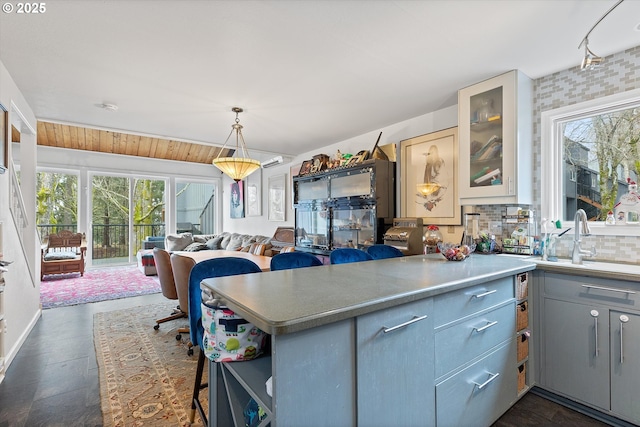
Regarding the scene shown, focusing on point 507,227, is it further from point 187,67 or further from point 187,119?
point 187,119

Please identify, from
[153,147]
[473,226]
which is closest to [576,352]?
[473,226]

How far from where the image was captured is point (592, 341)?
186 centimetres

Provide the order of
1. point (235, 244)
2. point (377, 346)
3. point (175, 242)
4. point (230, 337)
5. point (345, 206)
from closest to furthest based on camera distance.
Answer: point (377, 346) < point (230, 337) < point (345, 206) < point (235, 244) < point (175, 242)

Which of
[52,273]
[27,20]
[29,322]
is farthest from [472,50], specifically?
[52,273]

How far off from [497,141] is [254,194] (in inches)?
219

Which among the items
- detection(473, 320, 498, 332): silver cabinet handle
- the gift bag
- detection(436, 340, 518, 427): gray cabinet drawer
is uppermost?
the gift bag

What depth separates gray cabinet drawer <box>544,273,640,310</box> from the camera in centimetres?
173

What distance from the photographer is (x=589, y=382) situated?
187 centimetres

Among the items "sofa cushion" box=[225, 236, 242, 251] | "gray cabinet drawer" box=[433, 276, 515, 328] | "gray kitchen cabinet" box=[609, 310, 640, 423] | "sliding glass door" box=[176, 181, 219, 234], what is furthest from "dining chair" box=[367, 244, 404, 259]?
"sliding glass door" box=[176, 181, 219, 234]

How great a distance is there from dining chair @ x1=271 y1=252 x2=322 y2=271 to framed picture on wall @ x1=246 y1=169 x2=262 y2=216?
5046mm

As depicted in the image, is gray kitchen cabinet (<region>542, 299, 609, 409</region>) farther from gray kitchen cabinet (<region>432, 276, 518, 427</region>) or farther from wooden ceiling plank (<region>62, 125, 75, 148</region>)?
wooden ceiling plank (<region>62, 125, 75, 148</region>)

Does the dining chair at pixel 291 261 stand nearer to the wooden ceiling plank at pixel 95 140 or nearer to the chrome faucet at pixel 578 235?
the chrome faucet at pixel 578 235

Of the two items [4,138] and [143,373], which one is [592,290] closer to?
[143,373]

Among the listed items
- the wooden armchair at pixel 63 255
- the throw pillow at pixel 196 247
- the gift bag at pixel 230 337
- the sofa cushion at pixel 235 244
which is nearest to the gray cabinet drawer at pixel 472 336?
the gift bag at pixel 230 337
